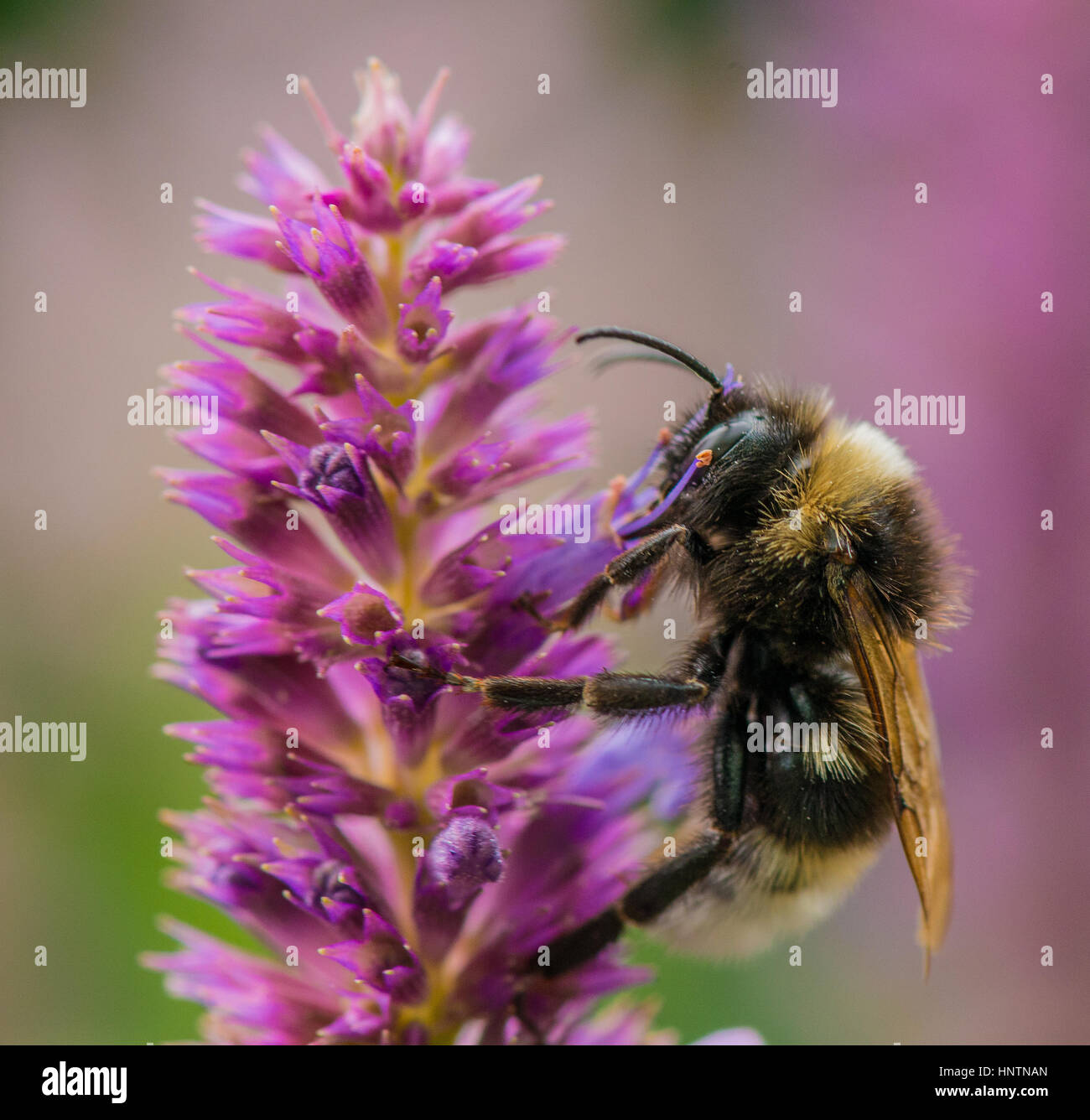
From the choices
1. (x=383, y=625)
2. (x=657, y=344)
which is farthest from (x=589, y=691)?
(x=657, y=344)

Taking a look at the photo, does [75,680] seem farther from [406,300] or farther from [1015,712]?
[1015,712]

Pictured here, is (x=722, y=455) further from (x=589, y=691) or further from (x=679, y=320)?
(x=679, y=320)

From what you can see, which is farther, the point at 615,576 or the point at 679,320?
the point at 679,320

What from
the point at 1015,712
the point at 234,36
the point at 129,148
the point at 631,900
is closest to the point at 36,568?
the point at 129,148

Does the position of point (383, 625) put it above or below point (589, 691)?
above

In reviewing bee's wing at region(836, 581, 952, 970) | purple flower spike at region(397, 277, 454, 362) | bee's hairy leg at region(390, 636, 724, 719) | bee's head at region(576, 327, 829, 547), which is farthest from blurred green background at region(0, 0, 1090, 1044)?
purple flower spike at region(397, 277, 454, 362)

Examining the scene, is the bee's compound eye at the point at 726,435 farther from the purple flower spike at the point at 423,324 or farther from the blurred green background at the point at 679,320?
the blurred green background at the point at 679,320
